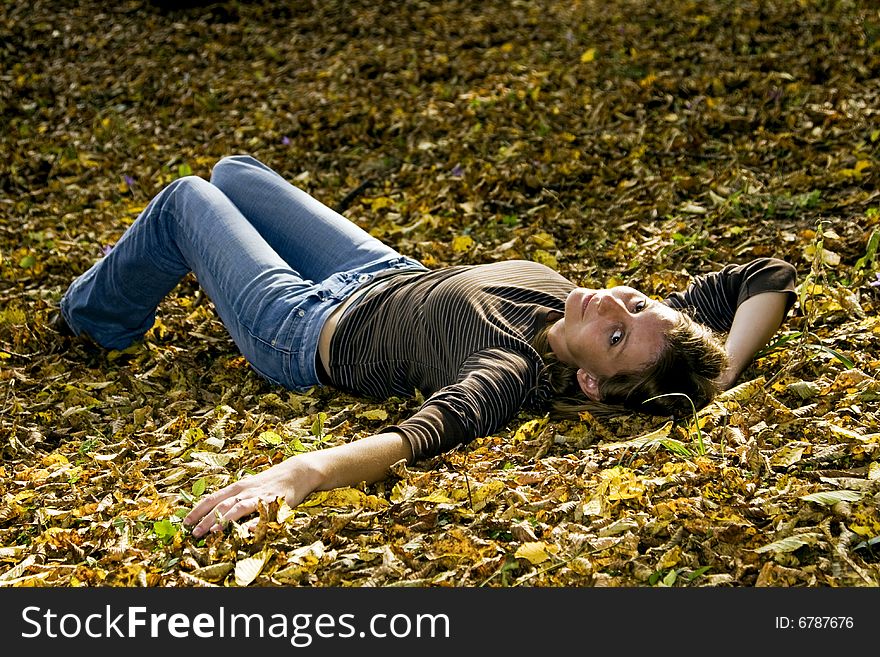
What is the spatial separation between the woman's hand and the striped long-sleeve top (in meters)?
0.46

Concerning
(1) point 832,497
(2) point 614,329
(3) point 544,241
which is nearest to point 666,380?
(2) point 614,329

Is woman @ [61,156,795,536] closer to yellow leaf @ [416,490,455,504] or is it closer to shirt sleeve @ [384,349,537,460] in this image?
shirt sleeve @ [384,349,537,460]

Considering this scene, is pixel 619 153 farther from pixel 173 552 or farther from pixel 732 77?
pixel 173 552

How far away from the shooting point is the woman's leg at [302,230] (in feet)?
13.3

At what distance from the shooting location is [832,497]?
8.21 feet

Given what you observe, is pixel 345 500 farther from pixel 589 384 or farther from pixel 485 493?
pixel 589 384

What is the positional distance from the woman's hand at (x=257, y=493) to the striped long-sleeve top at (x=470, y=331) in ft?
1.49

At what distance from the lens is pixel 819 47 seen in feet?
21.6

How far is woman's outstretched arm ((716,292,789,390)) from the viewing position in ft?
10.9

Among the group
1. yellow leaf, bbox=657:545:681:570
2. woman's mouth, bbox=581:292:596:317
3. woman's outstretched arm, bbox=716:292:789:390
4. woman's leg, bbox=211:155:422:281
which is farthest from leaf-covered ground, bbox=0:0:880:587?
woman's leg, bbox=211:155:422:281

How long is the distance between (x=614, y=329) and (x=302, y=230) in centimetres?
159

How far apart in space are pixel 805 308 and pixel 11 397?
10.4 feet

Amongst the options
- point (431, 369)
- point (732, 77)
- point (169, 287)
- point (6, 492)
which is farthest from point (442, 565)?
point (732, 77)

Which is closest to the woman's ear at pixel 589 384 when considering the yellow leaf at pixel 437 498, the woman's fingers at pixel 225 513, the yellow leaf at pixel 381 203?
the yellow leaf at pixel 437 498
